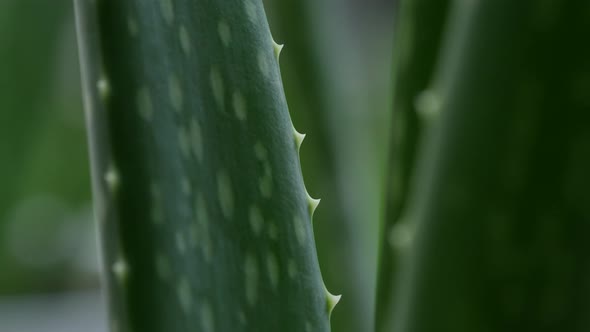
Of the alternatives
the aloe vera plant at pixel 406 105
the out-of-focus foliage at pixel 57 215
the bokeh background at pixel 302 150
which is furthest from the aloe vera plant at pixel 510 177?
the out-of-focus foliage at pixel 57 215

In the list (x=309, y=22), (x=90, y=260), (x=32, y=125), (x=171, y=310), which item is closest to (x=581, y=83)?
(x=171, y=310)

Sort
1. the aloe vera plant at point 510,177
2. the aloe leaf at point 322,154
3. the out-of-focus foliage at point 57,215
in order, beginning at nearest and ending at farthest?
the aloe vera plant at point 510,177 < the aloe leaf at point 322,154 < the out-of-focus foliage at point 57,215

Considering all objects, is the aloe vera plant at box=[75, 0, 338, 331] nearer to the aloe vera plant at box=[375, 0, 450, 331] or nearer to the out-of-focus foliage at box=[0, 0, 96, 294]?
the aloe vera plant at box=[375, 0, 450, 331]

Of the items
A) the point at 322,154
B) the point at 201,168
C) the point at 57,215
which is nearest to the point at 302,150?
the point at 322,154

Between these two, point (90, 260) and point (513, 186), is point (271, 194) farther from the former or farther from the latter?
point (90, 260)

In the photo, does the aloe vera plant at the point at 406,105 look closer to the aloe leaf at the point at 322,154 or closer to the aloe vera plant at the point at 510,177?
the aloe vera plant at the point at 510,177

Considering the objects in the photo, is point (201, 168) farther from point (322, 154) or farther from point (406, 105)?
point (322, 154)
